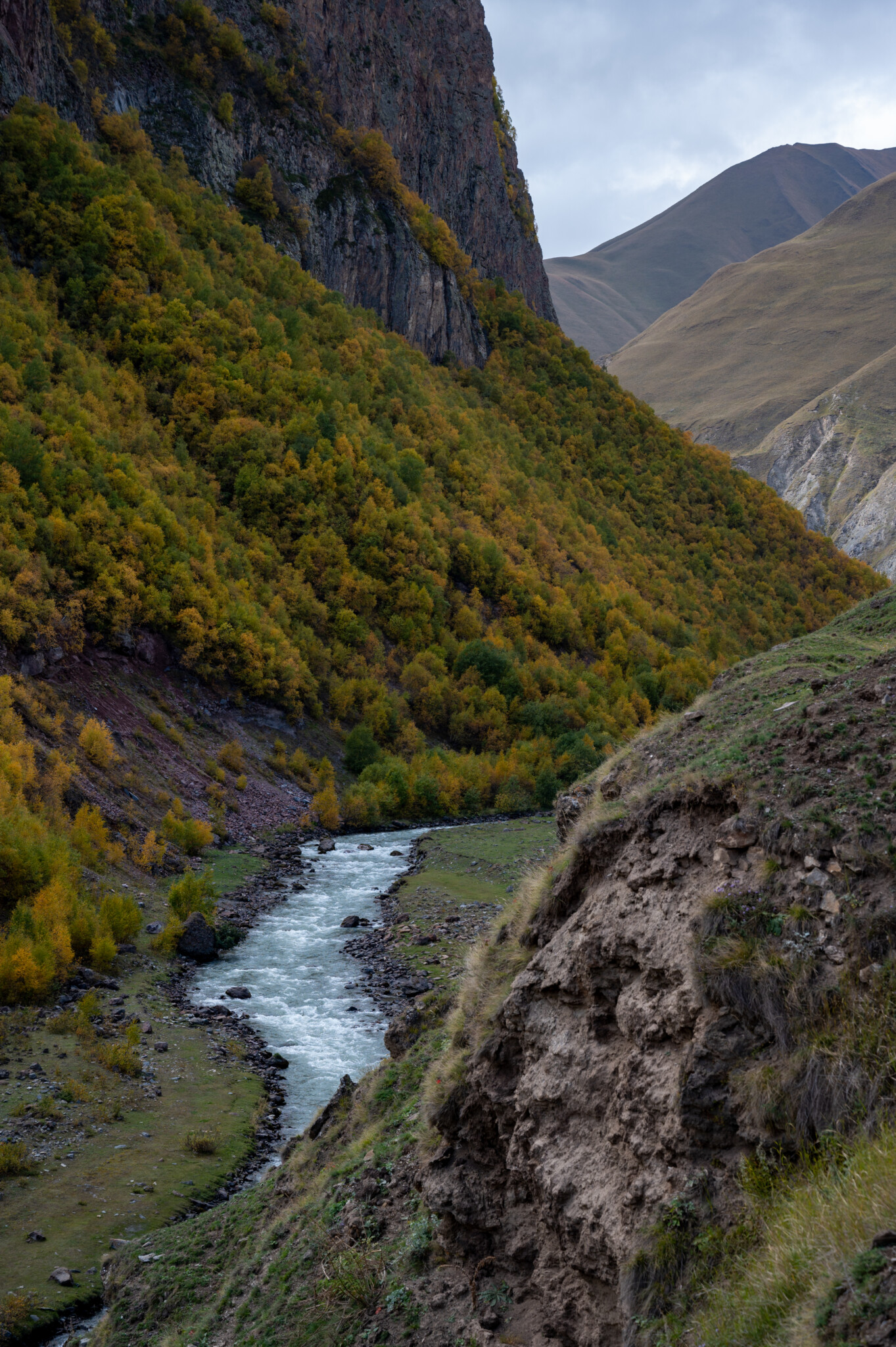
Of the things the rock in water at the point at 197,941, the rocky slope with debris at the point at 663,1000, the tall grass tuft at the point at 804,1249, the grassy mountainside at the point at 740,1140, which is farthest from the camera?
the rock in water at the point at 197,941

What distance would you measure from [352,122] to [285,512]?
57.0 metres

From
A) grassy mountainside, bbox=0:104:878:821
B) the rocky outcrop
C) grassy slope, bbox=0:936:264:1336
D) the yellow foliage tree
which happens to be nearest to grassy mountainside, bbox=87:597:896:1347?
grassy slope, bbox=0:936:264:1336

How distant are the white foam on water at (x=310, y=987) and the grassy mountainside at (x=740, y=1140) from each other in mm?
6566

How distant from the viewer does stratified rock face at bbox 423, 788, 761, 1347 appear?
559 centimetres

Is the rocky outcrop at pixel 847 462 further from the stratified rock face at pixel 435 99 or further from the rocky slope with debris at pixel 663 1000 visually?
the rocky slope with debris at pixel 663 1000

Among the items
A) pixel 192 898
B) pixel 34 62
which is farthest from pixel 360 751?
pixel 34 62

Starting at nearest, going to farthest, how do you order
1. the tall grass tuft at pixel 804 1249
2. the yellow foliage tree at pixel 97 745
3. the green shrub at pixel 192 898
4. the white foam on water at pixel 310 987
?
the tall grass tuft at pixel 804 1249
the white foam on water at pixel 310 987
the green shrub at pixel 192 898
the yellow foliage tree at pixel 97 745

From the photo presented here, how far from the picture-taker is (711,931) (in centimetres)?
601

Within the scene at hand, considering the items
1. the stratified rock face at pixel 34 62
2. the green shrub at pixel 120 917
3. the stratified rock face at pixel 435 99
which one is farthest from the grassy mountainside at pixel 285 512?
the stratified rock face at pixel 435 99

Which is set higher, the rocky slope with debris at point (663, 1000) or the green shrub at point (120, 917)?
the rocky slope with debris at point (663, 1000)

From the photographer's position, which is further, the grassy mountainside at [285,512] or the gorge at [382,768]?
the grassy mountainside at [285,512]

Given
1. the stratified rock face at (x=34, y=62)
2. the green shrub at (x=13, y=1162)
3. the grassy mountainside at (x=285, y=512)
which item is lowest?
the green shrub at (x=13, y=1162)

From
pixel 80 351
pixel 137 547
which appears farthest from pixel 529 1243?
pixel 80 351

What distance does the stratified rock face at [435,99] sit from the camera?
90.0 metres
